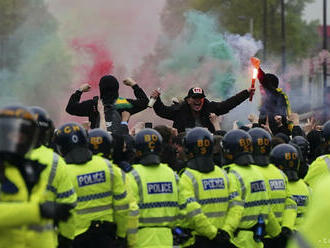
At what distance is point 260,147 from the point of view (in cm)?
1060

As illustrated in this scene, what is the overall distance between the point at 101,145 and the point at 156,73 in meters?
20.5

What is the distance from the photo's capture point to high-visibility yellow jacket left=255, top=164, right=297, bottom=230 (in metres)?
10.3

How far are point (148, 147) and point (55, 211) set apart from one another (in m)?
3.36

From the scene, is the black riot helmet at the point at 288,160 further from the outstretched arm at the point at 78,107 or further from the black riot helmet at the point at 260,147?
the outstretched arm at the point at 78,107

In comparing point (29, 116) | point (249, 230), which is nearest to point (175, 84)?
point (249, 230)

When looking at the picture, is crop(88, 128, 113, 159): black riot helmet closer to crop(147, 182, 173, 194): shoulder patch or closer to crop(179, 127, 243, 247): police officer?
crop(147, 182, 173, 194): shoulder patch

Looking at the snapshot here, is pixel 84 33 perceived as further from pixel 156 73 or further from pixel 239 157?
pixel 239 157

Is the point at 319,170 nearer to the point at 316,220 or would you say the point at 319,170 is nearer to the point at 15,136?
the point at 15,136

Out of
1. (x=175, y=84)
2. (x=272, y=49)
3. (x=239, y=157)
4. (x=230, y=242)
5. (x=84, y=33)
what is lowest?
(x=230, y=242)

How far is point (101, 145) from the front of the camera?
9.47 metres

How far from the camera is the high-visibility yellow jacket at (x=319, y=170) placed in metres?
10.6

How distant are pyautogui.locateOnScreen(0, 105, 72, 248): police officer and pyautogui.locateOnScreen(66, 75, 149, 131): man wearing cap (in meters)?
5.65

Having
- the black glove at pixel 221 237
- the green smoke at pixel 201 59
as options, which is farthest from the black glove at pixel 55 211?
the green smoke at pixel 201 59

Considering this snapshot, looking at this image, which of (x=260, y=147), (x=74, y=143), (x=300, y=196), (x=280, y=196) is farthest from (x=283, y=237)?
(x=74, y=143)
